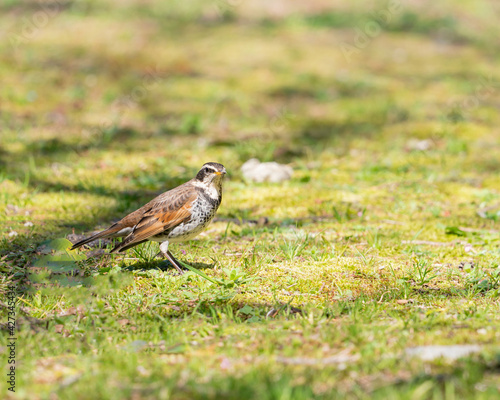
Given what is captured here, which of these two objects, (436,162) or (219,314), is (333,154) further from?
(219,314)

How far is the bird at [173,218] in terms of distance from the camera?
222 inches

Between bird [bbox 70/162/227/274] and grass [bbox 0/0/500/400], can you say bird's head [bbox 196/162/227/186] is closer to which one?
bird [bbox 70/162/227/274]

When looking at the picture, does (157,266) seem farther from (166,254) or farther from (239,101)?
(239,101)

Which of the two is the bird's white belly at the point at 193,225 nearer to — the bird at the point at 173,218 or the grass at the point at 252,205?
the bird at the point at 173,218

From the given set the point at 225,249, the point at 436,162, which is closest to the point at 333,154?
the point at 436,162

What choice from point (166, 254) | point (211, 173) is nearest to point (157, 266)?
point (166, 254)

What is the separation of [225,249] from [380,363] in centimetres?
298

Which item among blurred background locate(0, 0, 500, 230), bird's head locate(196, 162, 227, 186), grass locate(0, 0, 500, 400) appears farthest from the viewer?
blurred background locate(0, 0, 500, 230)

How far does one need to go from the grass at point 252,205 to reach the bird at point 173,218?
0.86ft

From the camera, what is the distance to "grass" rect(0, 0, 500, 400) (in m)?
3.76

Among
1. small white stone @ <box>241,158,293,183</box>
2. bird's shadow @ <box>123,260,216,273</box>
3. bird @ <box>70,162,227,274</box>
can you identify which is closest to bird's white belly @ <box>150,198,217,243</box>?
bird @ <box>70,162,227,274</box>

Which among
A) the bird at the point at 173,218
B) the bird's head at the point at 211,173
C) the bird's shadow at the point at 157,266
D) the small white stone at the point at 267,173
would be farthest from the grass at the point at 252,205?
the bird's head at the point at 211,173

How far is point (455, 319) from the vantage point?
4355mm

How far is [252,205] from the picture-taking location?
8008 millimetres
